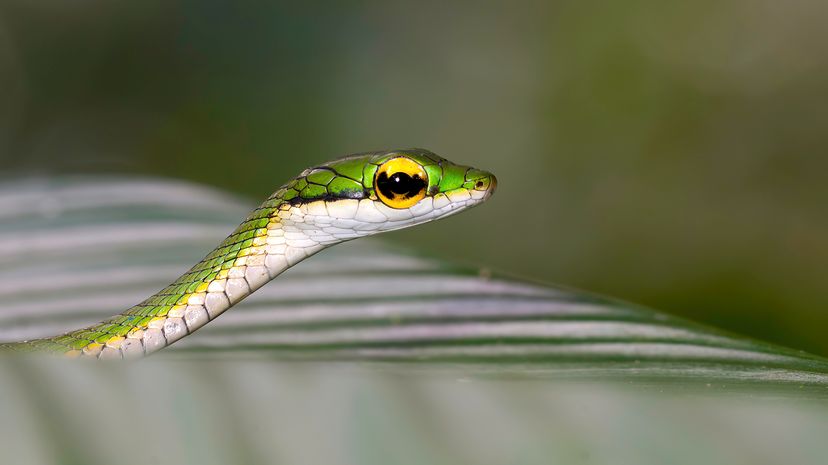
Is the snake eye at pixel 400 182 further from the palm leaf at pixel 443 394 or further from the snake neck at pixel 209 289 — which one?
the palm leaf at pixel 443 394

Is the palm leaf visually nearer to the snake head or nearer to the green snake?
the green snake

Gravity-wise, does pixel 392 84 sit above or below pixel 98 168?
above

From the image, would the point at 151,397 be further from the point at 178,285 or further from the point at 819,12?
the point at 819,12

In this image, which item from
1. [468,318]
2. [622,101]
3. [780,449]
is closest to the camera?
[780,449]

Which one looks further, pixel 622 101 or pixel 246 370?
pixel 622 101

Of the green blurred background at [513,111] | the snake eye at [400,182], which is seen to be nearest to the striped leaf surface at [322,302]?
the snake eye at [400,182]

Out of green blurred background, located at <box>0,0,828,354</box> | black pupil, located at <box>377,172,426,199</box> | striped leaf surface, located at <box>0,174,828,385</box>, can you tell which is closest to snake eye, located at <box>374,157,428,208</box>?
black pupil, located at <box>377,172,426,199</box>

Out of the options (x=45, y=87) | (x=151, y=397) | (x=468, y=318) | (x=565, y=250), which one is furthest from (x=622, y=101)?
(x=151, y=397)

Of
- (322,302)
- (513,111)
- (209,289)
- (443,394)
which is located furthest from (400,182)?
(513,111)
